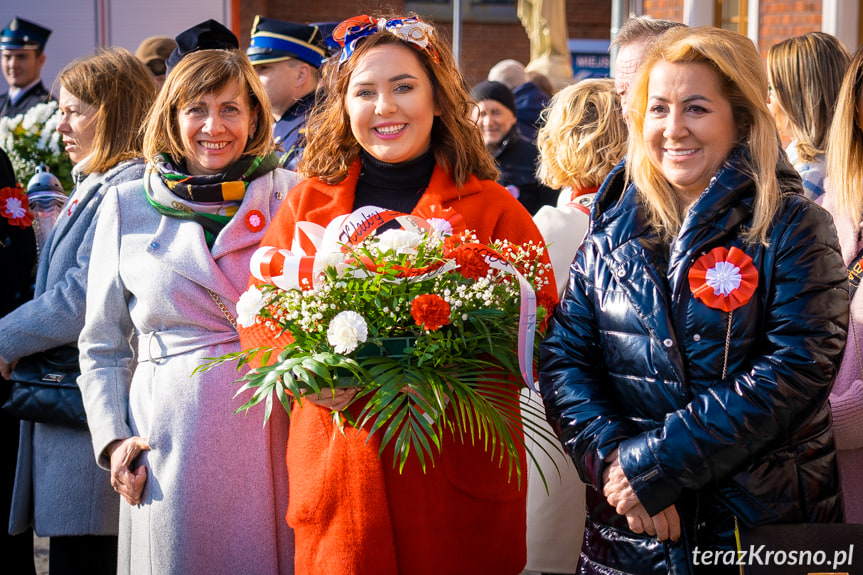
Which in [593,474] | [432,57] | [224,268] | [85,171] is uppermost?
[432,57]

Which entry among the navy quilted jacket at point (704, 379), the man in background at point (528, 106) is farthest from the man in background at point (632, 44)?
the man in background at point (528, 106)

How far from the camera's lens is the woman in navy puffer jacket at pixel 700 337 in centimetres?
208

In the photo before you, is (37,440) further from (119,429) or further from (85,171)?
(85,171)

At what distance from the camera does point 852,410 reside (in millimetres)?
2705

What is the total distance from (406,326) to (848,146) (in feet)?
5.24

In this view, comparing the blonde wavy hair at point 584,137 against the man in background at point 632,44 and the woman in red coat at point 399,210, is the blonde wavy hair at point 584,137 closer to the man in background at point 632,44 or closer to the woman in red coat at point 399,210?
the man in background at point 632,44

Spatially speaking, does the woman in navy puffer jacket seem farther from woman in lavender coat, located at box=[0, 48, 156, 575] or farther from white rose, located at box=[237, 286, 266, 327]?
woman in lavender coat, located at box=[0, 48, 156, 575]

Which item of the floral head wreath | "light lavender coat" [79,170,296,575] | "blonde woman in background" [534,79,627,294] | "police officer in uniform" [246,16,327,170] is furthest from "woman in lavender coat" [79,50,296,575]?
"police officer in uniform" [246,16,327,170]

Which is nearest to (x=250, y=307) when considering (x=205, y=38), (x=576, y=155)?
(x=576, y=155)

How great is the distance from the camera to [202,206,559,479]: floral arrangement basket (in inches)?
89.3

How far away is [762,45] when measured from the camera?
33.7ft

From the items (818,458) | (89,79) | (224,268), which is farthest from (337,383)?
(89,79)

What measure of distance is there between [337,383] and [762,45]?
9205mm

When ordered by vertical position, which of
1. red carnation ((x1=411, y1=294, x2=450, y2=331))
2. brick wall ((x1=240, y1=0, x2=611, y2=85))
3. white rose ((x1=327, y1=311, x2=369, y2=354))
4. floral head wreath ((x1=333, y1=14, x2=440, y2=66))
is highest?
brick wall ((x1=240, y1=0, x2=611, y2=85))
